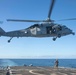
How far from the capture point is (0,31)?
3550 cm

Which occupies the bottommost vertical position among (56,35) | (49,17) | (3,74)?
(3,74)

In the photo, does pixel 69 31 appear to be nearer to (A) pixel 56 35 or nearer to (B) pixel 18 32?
(A) pixel 56 35

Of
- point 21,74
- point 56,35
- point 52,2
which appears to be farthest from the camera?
point 56,35

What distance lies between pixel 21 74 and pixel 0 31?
8.88m

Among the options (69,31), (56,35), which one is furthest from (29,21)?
(69,31)

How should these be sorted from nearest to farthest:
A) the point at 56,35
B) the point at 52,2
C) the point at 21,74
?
the point at 52,2 < the point at 21,74 < the point at 56,35

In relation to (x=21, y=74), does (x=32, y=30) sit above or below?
above

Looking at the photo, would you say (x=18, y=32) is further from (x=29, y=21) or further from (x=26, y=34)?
(x=29, y=21)

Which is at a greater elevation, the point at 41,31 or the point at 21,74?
the point at 41,31

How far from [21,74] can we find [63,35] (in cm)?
1016

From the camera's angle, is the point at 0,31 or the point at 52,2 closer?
the point at 52,2

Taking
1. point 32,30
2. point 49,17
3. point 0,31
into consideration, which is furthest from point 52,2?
point 0,31

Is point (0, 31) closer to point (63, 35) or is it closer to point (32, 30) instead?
point (32, 30)

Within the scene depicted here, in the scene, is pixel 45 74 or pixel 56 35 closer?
pixel 45 74
